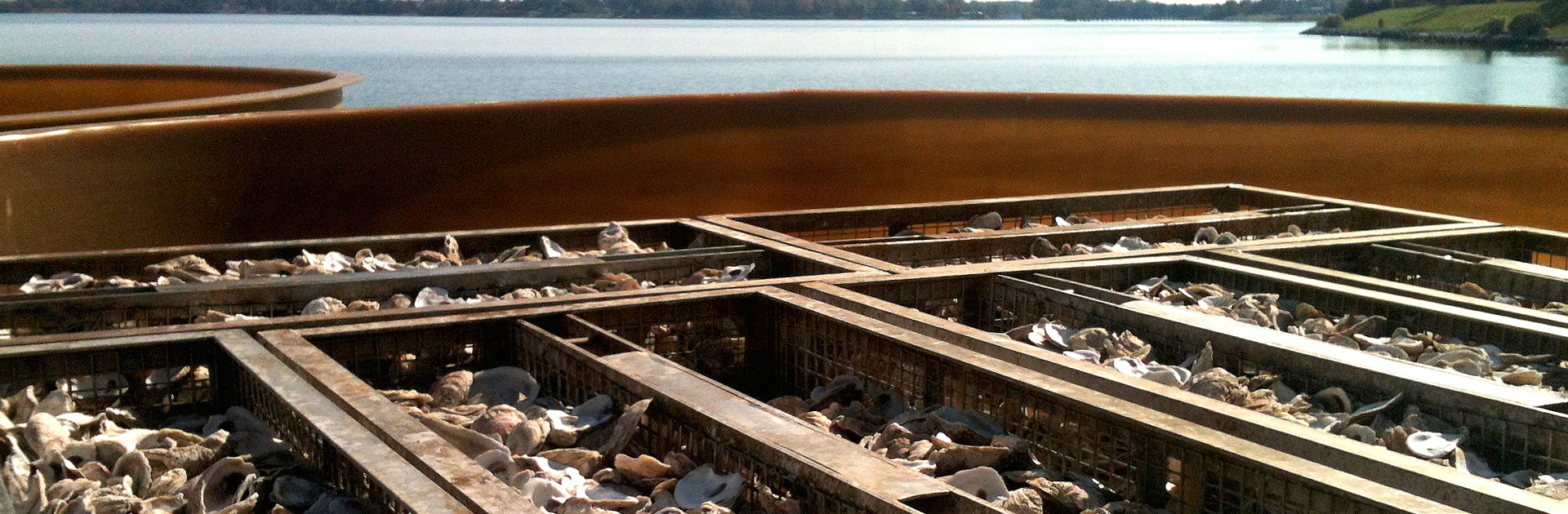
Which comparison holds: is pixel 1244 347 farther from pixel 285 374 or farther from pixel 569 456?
pixel 285 374

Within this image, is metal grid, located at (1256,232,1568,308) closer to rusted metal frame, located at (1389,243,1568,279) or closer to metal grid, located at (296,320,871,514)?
rusted metal frame, located at (1389,243,1568,279)

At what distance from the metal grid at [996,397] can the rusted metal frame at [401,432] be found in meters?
1.01

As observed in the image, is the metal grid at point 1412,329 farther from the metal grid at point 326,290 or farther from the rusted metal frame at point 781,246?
the metal grid at point 326,290

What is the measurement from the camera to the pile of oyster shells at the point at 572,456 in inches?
131

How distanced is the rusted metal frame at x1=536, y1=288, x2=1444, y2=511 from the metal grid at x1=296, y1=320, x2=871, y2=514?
0.31m

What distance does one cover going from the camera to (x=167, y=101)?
35.7ft

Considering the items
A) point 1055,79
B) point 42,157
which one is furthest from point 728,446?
point 1055,79

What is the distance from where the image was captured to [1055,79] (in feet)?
98.9

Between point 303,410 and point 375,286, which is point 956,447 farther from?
point 375,286

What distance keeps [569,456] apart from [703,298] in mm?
1189

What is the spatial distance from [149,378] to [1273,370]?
3.43 metres

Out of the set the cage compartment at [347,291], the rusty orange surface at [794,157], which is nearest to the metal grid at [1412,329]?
the cage compartment at [347,291]

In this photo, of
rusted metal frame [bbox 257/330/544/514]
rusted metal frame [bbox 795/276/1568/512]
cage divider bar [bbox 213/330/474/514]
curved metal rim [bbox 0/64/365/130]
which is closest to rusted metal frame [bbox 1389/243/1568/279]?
rusted metal frame [bbox 795/276/1568/512]

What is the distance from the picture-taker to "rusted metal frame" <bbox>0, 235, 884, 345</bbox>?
4.68 m
